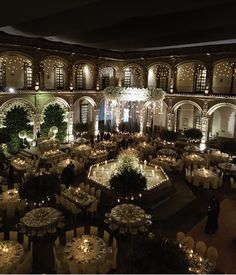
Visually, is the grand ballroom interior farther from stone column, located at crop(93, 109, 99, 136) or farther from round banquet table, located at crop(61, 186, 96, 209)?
stone column, located at crop(93, 109, 99, 136)

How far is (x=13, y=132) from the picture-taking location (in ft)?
72.4

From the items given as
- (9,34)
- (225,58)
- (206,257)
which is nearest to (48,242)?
(206,257)

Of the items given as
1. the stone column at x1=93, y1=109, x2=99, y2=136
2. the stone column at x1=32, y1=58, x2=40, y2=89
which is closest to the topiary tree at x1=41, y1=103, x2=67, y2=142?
the stone column at x1=32, y1=58, x2=40, y2=89

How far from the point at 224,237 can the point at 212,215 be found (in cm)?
102

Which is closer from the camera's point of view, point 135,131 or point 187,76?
point 187,76

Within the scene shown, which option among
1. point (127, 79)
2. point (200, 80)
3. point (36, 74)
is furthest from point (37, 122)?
point (200, 80)

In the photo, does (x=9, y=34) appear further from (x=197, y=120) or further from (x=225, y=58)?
(x=197, y=120)

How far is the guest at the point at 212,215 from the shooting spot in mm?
10867

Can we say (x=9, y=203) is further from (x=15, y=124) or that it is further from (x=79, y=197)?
(x=15, y=124)

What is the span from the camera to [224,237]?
432 inches

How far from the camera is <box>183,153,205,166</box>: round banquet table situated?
62.5ft

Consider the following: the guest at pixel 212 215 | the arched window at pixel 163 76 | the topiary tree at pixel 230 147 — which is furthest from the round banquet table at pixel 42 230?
the arched window at pixel 163 76

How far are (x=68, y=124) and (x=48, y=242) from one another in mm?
16661

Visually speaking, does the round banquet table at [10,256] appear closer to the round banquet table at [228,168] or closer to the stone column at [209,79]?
the round banquet table at [228,168]
